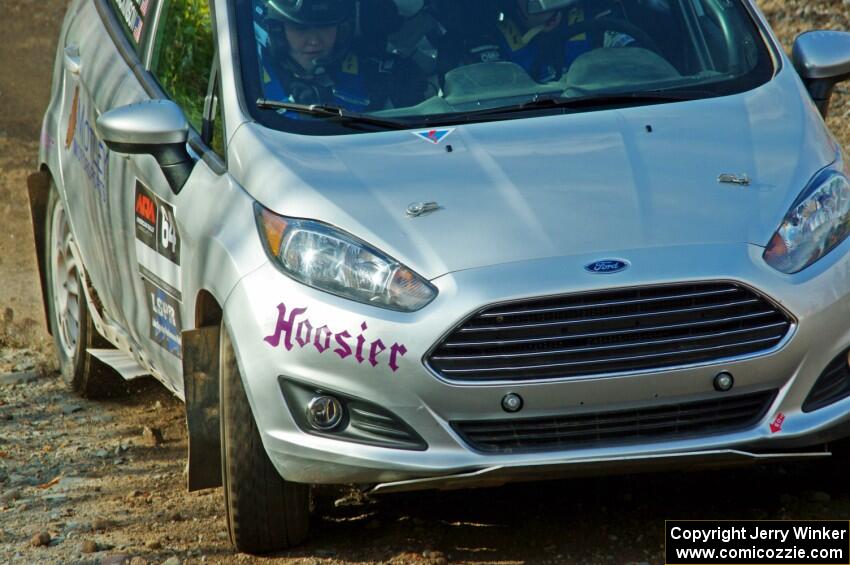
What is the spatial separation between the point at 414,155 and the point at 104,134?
39.3 inches

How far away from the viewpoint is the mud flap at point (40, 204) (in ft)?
22.8

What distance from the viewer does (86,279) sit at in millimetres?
6367

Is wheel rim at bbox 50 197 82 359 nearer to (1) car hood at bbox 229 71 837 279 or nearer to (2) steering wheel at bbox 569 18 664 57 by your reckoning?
(1) car hood at bbox 229 71 837 279

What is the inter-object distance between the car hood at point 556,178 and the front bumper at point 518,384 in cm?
10

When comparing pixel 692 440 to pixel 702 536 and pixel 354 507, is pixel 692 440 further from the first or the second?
pixel 354 507

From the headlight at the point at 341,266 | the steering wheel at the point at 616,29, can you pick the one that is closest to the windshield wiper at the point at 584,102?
the steering wheel at the point at 616,29

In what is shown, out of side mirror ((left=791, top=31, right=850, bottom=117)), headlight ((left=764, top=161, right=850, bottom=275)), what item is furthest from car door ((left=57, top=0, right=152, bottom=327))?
headlight ((left=764, top=161, right=850, bottom=275))

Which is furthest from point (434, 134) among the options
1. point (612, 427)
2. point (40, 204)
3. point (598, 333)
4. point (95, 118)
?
point (40, 204)

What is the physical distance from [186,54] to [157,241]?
0.76 meters

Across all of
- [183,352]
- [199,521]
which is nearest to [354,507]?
[199,521]

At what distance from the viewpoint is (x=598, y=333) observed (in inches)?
155

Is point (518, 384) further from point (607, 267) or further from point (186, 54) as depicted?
point (186, 54)

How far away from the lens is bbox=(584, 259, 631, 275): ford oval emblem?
396 cm

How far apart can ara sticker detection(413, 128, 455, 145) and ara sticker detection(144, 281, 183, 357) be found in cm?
97
